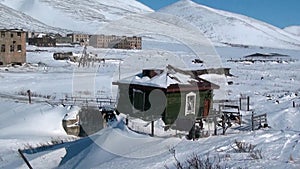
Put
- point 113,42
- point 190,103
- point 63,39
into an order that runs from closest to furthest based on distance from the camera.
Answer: point 190,103
point 113,42
point 63,39

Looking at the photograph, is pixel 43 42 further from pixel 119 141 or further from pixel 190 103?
pixel 119 141

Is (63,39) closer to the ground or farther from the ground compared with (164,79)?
farther from the ground

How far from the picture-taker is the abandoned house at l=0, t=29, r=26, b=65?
4425 cm

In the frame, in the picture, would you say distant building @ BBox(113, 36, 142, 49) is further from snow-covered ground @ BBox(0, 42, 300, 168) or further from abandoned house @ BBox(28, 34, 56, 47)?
snow-covered ground @ BBox(0, 42, 300, 168)

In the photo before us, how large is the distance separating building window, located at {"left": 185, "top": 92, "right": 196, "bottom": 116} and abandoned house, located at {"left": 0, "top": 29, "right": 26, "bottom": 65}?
108ft

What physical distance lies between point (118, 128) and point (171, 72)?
5918 millimetres

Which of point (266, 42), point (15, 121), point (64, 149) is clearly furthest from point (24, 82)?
point (266, 42)

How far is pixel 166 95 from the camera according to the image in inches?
593

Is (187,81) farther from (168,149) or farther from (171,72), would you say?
(168,149)

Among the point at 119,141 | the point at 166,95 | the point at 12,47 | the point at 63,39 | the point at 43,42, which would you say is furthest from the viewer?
the point at 63,39

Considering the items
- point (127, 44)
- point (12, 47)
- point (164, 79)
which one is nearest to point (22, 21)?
point (127, 44)

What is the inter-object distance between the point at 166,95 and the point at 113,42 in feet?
257

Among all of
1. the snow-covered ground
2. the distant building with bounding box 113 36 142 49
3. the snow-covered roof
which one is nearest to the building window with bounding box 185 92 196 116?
the snow-covered roof

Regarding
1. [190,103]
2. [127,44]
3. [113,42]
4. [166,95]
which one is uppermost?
[113,42]
